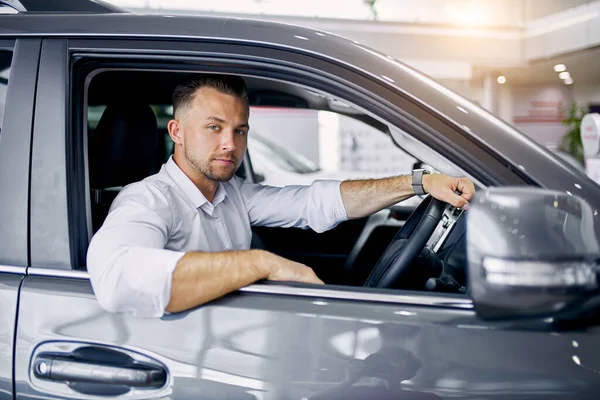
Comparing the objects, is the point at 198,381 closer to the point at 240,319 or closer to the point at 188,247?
the point at 240,319

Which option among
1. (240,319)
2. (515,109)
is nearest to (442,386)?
(240,319)

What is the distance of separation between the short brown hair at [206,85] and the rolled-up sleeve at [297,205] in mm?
476

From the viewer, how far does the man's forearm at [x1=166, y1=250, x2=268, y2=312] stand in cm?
112

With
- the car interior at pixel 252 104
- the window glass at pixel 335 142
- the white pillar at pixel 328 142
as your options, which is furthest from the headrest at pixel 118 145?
the white pillar at pixel 328 142

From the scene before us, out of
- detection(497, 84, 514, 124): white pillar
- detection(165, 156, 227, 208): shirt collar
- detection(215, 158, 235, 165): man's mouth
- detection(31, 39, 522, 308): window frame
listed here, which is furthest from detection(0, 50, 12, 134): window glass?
detection(497, 84, 514, 124): white pillar

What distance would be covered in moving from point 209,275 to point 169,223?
0.38m

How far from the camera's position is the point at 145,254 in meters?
1.18

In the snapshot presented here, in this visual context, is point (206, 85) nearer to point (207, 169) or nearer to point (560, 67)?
point (207, 169)

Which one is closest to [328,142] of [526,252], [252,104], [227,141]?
[252,104]

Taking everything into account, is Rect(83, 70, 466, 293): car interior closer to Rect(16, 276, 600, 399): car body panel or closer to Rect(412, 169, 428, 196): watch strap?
Rect(412, 169, 428, 196): watch strap

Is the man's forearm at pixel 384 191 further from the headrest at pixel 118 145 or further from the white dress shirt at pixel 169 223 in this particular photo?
the headrest at pixel 118 145

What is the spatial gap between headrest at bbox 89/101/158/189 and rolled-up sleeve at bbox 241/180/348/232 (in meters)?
0.45

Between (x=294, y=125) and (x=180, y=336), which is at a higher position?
(x=294, y=125)

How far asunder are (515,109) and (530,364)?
54.8ft
